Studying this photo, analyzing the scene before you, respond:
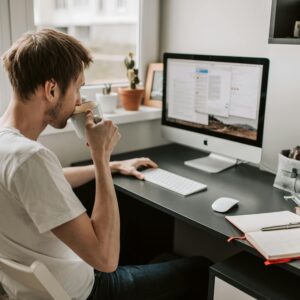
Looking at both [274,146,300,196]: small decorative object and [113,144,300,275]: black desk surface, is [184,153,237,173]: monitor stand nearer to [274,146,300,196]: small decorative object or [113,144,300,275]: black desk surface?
[113,144,300,275]: black desk surface

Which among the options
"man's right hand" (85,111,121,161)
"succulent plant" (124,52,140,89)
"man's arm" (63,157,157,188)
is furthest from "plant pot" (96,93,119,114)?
"man's right hand" (85,111,121,161)

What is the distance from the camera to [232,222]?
133 cm

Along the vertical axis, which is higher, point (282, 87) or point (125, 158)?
point (282, 87)

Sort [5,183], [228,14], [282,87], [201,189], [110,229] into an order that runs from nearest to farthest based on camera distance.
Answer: [5,183] → [110,229] → [201,189] → [282,87] → [228,14]

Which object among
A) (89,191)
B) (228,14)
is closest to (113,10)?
(228,14)

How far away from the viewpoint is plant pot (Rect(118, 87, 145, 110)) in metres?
2.19

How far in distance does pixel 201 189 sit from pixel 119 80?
95cm

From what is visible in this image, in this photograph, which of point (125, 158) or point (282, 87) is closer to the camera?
point (282, 87)

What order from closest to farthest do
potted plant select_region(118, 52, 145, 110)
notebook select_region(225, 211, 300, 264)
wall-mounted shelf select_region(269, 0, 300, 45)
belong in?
notebook select_region(225, 211, 300, 264), wall-mounted shelf select_region(269, 0, 300, 45), potted plant select_region(118, 52, 145, 110)

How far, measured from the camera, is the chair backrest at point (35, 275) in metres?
1.02

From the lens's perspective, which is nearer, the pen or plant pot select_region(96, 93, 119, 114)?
the pen

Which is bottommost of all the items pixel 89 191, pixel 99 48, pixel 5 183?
pixel 89 191

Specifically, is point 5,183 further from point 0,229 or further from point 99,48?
point 99,48

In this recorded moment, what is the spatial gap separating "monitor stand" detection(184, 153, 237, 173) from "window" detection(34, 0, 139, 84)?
67 cm
